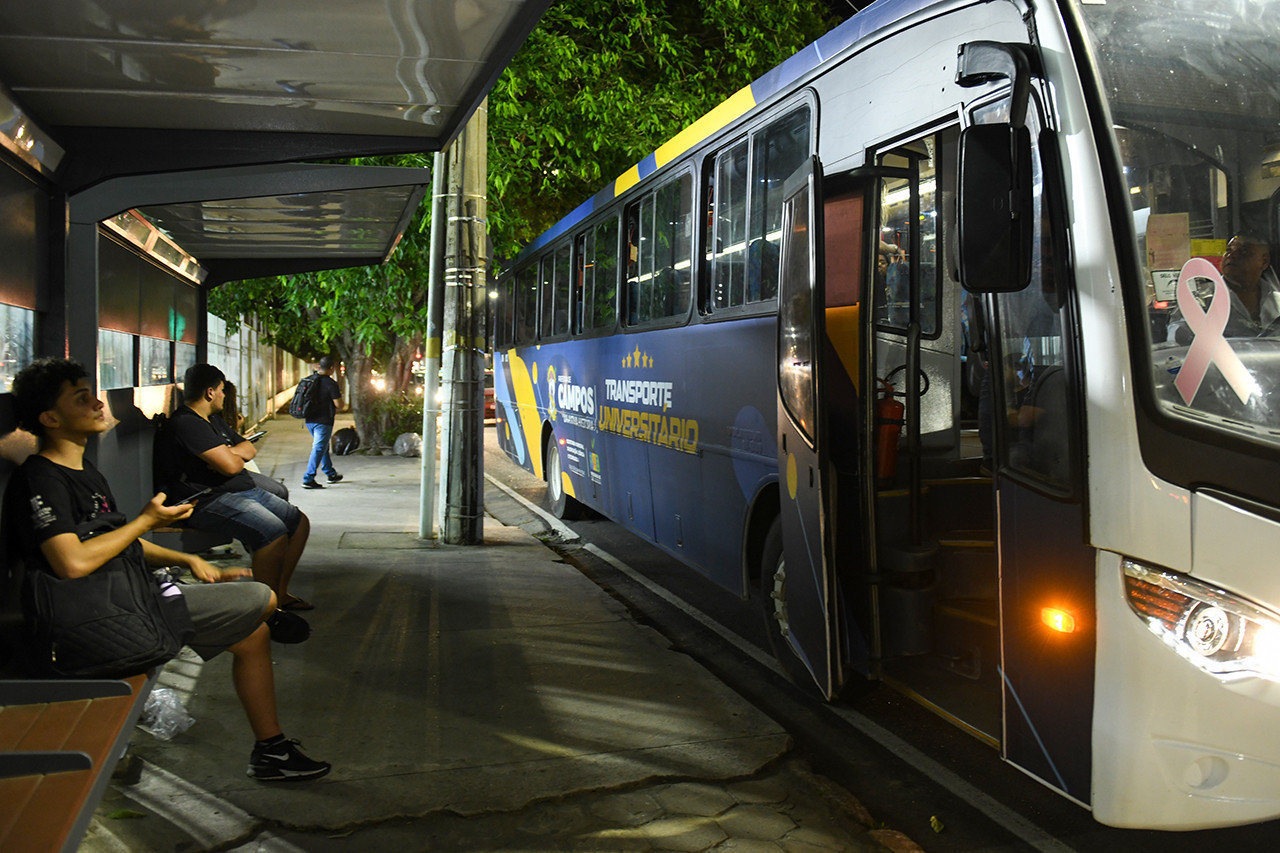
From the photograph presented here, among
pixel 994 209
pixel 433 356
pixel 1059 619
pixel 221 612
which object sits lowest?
pixel 221 612

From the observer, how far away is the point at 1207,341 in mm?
3182

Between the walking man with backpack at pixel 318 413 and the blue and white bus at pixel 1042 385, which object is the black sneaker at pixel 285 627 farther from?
the walking man with backpack at pixel 318 413

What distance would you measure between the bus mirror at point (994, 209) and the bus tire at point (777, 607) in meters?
2.37

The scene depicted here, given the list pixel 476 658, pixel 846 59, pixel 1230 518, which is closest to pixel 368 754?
pixel 476 658

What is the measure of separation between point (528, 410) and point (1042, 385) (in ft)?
31.6

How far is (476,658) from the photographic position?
585 cm

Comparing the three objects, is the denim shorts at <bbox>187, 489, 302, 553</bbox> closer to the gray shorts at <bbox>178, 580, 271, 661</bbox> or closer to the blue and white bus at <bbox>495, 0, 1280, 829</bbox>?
the gray shorts at <bbox>178, 580, 271, 661</bbox>

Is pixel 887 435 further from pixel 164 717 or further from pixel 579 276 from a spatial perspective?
pixel 579 276

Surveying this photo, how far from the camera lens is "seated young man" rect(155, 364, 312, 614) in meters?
6.12

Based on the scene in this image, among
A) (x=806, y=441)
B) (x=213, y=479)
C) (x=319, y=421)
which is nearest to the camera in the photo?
(x=806, y=441)

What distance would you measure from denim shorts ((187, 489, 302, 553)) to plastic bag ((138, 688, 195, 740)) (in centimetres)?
153

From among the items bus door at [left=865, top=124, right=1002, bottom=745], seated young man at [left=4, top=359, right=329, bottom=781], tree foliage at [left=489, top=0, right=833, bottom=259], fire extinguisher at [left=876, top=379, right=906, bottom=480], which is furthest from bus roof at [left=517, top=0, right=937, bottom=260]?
tree foliage at [left=489, top=0, right=833, bottom=259]

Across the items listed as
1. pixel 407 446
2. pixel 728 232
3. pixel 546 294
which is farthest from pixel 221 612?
pixel 407 446

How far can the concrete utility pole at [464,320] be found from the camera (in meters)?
9.24
